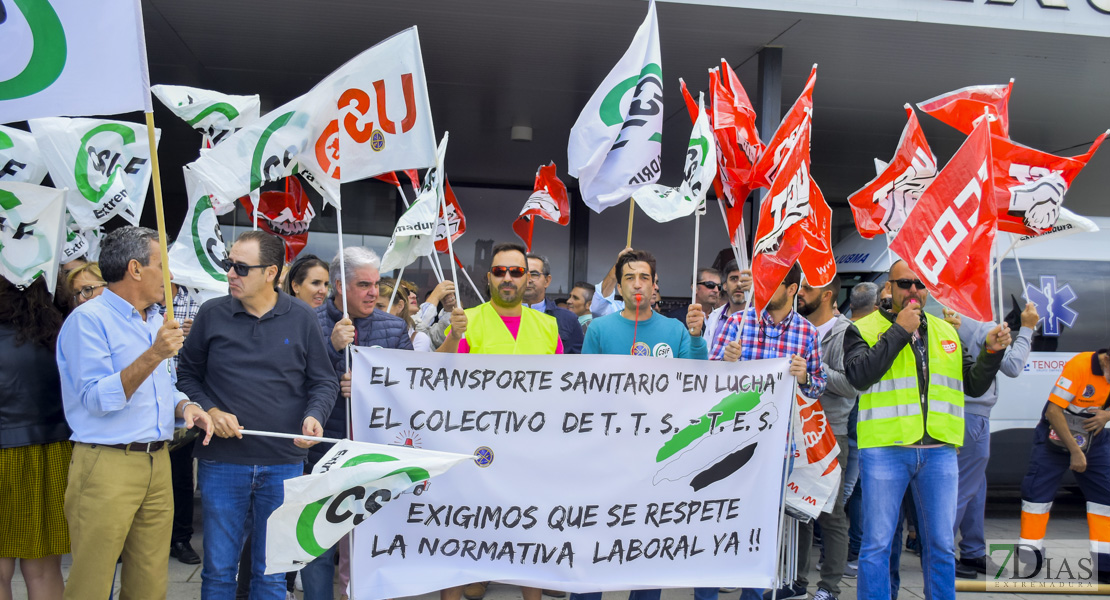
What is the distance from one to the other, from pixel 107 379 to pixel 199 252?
1.96 m

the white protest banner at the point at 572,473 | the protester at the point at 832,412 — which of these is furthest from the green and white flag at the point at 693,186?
the protester at the point at 832,412

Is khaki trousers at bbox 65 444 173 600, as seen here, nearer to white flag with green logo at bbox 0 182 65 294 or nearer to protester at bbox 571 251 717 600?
white flag with green logo at bbox 0 182 65 294

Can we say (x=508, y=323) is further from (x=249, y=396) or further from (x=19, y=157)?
(x=19, y=157)

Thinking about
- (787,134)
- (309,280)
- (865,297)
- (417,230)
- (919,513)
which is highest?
(787,134)

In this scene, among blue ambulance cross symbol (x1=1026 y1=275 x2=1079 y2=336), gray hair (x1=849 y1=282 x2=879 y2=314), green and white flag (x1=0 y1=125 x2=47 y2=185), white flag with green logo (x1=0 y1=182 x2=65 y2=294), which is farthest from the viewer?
blue ambulance cross symbol (x1=1026 y1=275 x2=1079 y2=336)

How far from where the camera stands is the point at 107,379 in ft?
11.5

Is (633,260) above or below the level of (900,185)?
below

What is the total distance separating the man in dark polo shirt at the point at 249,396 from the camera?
12.8 ft

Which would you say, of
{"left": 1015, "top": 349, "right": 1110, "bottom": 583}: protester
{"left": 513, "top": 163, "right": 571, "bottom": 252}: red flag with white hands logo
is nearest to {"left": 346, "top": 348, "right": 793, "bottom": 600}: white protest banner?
{"left": 1015, "top": 349, "right": 1110, "bottom": 583}: protester

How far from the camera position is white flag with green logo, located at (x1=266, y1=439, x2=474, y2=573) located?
3.40 meters

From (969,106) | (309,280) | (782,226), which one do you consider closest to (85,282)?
(309,280)

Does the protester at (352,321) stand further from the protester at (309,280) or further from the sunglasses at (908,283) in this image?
the sunglasses at (908,283)

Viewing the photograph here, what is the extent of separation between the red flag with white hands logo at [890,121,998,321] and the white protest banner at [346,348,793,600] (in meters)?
0.97

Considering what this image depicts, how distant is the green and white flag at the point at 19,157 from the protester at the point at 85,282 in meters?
0.86
